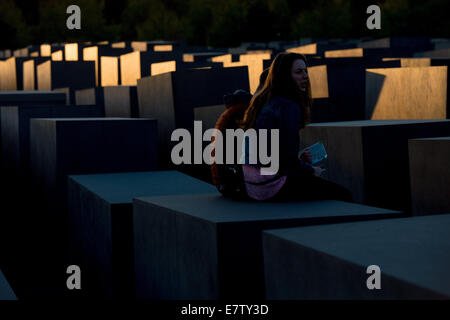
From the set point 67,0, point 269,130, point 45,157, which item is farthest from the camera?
point 67,0

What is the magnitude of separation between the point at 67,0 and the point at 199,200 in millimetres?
58753

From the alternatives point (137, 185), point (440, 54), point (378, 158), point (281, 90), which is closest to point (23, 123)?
point (137, 185)

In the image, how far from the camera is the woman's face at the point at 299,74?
4.74 meters

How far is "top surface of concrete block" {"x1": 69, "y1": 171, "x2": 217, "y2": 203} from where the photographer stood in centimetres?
642

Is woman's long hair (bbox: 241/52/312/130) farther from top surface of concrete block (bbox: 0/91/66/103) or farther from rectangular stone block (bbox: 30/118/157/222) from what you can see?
top surface of concrete block (bbox: 0/91/66/103)

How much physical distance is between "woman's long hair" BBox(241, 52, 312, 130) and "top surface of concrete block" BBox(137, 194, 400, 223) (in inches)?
20.6

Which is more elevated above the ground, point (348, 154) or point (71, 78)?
point (71, 78)

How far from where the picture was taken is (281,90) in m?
4.73

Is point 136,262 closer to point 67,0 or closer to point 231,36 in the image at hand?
point 231,36

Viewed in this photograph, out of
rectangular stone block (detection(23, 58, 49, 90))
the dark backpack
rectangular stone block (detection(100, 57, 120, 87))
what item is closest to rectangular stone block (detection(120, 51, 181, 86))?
rectangular stone block (detection(100, 57, 120, 87))

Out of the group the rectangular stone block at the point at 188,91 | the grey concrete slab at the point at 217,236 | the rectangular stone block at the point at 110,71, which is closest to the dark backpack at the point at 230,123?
the grey concrete slab at the point at 217,236

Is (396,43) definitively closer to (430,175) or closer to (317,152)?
(430,175)

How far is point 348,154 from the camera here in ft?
23.0
